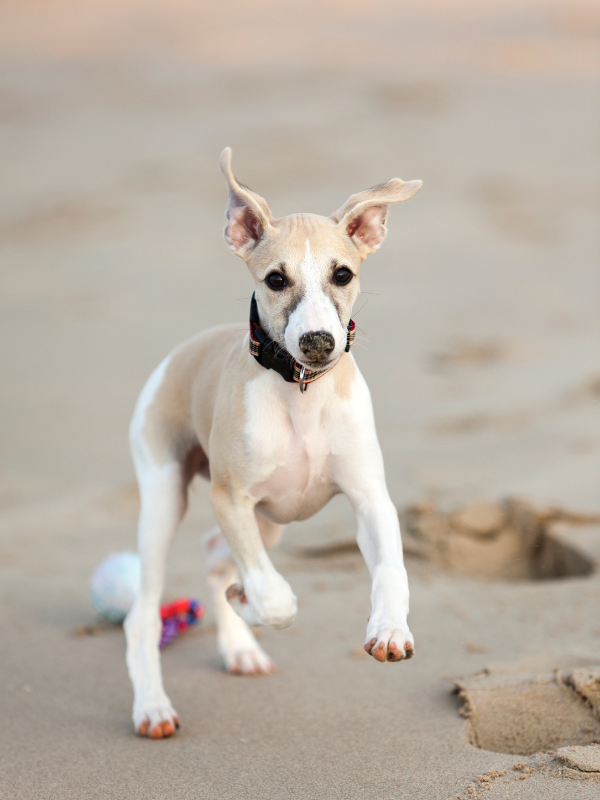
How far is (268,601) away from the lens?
306cm

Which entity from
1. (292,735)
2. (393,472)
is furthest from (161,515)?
(393,472)

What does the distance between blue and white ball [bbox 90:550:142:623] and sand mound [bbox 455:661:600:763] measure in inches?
67.9

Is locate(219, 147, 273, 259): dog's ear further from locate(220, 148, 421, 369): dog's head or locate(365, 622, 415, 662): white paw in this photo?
locate(365, 622, 415, 662): white paw

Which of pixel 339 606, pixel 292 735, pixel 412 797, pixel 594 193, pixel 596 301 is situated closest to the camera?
pixel 412 797

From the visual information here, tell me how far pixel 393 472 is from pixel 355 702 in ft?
10.2

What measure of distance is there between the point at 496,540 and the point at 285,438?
2.76 m

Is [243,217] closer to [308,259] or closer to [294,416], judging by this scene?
[308,259]

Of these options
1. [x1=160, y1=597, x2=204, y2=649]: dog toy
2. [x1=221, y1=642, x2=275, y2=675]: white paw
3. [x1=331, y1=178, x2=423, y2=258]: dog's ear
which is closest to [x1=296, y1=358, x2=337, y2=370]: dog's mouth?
[x1=331, y1=178, x2=423, y2=258]: dog's ear

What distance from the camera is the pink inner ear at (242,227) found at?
329cm

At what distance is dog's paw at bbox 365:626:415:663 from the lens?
2770 mm

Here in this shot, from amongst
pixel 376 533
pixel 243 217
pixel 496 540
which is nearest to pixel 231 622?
pixel 376 533

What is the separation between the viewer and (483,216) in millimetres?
14359

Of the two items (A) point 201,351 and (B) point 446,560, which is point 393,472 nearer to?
(B) point 446,560

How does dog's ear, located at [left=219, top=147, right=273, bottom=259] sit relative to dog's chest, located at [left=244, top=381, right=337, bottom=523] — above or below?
above
